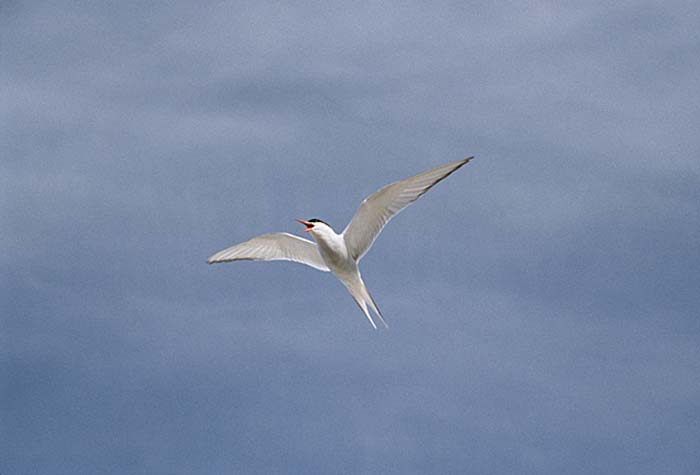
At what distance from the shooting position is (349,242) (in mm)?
16516

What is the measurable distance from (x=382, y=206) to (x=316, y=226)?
1.29 metres

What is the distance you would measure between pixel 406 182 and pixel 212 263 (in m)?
4.22

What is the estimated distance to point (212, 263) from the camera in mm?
17531

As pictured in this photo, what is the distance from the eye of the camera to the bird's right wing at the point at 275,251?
1722cm

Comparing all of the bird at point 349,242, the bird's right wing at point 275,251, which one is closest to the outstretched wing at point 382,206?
the bird at point 349,242

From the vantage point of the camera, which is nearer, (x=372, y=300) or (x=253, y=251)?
(x=372, y=300)

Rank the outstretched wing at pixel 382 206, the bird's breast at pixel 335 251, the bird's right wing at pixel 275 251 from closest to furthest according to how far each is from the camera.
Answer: the outstretched wing at pixel 382 206
the bird's breast at pixel 335 251
the bird's right wing at pixel 275 251

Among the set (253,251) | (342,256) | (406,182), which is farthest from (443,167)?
(253,251)

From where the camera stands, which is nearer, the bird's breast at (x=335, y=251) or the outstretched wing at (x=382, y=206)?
the outstretched wing at (x=382, y=206)

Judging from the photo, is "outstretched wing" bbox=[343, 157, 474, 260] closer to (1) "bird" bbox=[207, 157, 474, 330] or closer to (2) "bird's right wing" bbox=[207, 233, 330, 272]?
(1) "bird" bbox=[207, 157, 474, 330]

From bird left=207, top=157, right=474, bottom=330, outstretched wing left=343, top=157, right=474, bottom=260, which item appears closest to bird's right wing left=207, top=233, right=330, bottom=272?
bird left=207, top=157, right=474, bottom=330

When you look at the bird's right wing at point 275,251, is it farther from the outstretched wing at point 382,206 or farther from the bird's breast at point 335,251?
the outstretched wing at point 382,206

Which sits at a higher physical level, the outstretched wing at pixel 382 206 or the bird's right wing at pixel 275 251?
the bird's right wing at pixel 275 251

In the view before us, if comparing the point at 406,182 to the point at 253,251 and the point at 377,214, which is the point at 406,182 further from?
the point at 253,251
